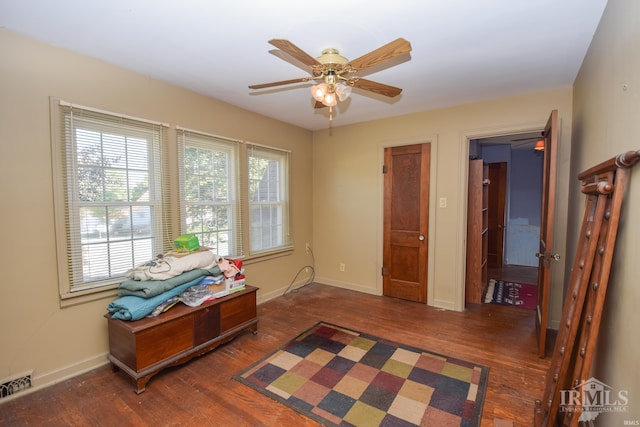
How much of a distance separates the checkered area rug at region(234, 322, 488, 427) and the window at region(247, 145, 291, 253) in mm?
1600

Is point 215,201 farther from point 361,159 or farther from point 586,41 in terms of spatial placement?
point 586,41

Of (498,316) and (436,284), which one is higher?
(436,284)

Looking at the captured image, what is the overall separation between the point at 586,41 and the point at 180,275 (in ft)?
11.9

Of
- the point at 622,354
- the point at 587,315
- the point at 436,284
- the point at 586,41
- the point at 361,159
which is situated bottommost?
the point at 436,284

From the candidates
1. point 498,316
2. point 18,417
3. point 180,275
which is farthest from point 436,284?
point 18,417

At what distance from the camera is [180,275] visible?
7.89ft

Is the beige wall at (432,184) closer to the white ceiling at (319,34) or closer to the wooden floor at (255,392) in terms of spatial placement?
the white ceiling at (319,34)

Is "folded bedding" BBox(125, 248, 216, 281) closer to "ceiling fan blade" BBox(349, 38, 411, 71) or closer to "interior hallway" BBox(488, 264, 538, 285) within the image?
"ceiling fan blade" BBox(349, 38, 411, 71)

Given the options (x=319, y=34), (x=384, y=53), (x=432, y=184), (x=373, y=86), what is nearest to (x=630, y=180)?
(x=384, y=53)

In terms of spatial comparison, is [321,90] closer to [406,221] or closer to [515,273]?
[406,221]

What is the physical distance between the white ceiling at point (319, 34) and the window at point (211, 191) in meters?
0.62

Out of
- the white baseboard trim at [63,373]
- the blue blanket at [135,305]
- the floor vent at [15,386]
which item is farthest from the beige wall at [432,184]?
the floor vent at [15,386]

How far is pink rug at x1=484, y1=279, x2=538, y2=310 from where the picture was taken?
12.3ft

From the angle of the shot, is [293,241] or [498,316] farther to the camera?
[293,241]
